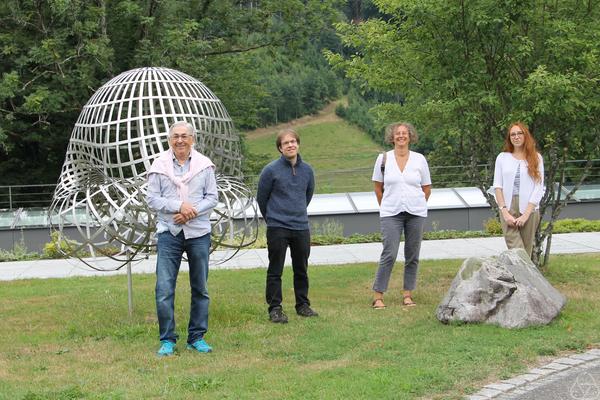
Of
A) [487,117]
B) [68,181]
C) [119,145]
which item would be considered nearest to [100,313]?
[68,181]

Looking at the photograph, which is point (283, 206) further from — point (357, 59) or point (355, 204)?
point (355, 204)

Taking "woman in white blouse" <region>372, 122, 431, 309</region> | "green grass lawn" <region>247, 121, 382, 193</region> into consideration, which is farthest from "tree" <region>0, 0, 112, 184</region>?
"green grass lawn" <region>247, 121, 382, 193</region>

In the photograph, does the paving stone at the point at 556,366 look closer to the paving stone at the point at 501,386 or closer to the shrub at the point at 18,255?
the paving stone at the point at 501,386

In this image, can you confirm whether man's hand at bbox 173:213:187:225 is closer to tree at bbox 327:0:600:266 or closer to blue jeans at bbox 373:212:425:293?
Result: blue jeans at bbox 373:212:425:293

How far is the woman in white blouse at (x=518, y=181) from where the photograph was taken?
325 inches

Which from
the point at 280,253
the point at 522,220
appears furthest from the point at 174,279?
the point at 522,220

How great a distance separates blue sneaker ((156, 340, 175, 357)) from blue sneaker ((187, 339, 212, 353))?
0.16 m

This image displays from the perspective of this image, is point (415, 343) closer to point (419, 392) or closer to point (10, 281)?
point (419, 392)

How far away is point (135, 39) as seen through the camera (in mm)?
23234

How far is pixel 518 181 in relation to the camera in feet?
27.2

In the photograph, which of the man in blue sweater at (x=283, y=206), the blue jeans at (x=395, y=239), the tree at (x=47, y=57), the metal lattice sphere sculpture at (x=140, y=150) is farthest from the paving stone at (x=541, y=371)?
the tree at (x=47, y=57)

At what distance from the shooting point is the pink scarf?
6660 mm

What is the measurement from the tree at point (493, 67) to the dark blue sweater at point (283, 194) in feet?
7.21

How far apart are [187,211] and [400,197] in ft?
8.50
